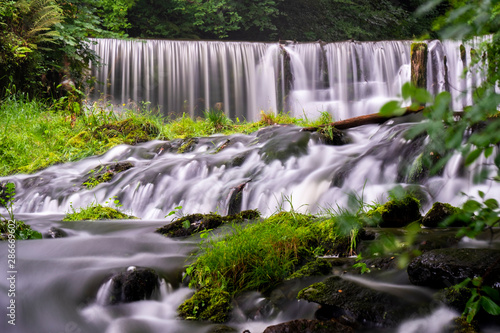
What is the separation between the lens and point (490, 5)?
46.1 inches

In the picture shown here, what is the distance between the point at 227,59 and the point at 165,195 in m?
9.75

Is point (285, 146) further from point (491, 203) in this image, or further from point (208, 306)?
point (491, 203)

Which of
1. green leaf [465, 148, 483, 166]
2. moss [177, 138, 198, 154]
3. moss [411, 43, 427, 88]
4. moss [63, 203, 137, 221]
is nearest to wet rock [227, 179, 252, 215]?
moss [63, 203, 137, 221]

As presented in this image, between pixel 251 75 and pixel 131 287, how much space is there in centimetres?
1299

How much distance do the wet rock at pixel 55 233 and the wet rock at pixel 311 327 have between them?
3.07m

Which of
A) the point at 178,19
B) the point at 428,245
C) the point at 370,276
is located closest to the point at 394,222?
the point at 428,245

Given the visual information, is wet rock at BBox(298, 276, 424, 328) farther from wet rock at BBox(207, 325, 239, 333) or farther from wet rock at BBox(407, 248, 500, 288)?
wet rock at BBox(207, 325, 239, 333)

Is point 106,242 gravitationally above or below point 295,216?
below

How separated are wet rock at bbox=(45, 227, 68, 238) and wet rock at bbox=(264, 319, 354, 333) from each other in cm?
307

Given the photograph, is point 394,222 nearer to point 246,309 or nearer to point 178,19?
point 246,309

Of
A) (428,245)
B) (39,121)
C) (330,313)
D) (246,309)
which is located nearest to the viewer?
(330,313)

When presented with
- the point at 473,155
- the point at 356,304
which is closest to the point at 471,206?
the point at 473,155

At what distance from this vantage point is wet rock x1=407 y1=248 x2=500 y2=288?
2469 millimetres

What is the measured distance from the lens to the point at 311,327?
228 cm
